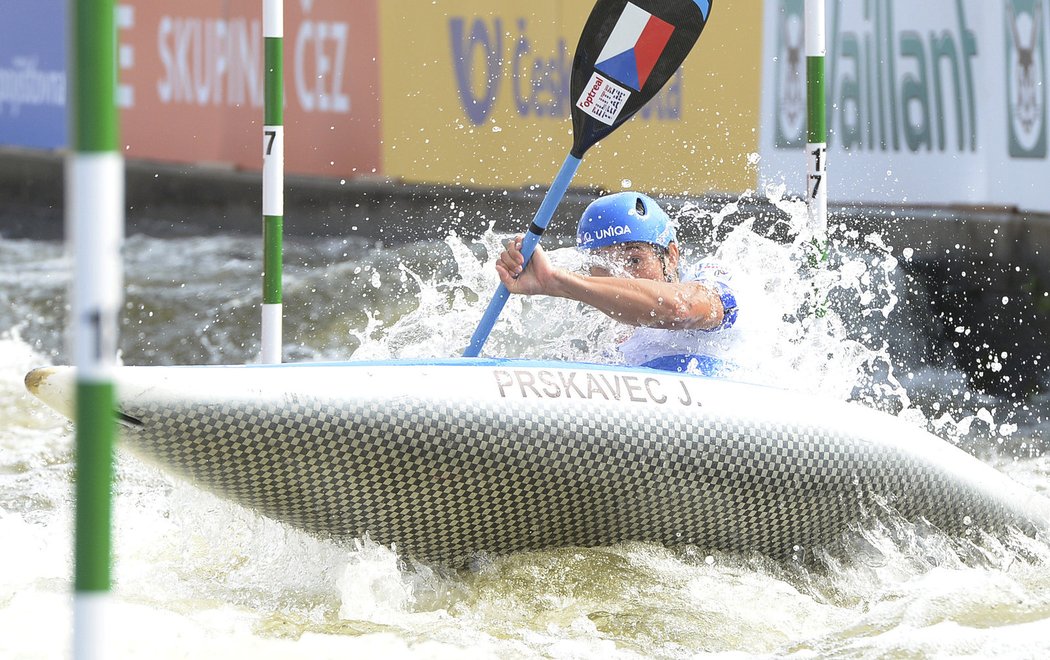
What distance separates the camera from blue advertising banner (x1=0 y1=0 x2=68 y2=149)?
10.8 meters

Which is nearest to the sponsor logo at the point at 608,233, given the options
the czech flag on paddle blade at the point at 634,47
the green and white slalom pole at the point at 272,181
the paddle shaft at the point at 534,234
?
the paddle shaft at the point at 534,234

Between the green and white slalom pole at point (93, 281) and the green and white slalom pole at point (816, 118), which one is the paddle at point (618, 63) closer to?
the green and white slalom pole at point (816, 118)

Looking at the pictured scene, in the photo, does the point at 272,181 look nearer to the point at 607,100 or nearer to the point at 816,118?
the point at 607,100

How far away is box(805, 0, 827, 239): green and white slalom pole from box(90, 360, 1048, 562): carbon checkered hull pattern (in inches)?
49.0

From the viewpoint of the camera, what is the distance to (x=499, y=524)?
334cm

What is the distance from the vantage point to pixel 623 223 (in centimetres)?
385

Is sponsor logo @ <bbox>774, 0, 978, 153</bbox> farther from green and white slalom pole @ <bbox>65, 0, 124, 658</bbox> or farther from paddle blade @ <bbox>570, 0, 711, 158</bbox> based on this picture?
→ green and white slalom pole @ <bbox>65, 0, 124, 658</bbox>

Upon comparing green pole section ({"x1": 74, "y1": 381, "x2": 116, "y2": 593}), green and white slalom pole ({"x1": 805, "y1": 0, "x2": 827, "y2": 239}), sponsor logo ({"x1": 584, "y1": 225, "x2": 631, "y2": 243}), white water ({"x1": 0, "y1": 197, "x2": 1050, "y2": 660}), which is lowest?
white water ({"x1": 0, "y1": 197, "x2": 1050, "y2": 660})

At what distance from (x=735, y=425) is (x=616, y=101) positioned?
4.03 ft

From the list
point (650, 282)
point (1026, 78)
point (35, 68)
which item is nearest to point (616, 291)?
point (650, 282)

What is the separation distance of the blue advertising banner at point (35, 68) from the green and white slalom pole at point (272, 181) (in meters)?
6.95

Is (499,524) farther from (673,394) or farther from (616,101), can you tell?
(616,101)

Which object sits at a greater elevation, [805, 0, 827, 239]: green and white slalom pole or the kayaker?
[805, 0, 827, 239]: green and white slalom pole

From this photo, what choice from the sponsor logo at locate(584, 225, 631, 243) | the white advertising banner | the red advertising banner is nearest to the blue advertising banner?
the red advertising banner
